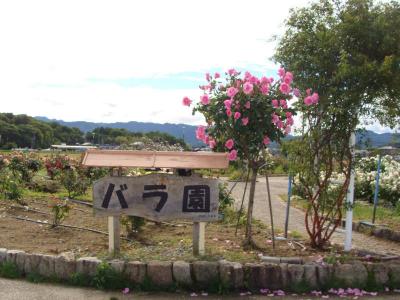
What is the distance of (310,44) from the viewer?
22.8ft

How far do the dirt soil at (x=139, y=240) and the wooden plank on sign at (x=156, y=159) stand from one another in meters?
1.18

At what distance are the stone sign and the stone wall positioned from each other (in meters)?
0.78

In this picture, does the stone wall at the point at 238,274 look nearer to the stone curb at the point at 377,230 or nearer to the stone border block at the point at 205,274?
the stone border block at the point at 205,274

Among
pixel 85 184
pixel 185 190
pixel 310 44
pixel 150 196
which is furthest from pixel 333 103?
pixel 85 184

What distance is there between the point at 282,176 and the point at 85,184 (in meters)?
14.7

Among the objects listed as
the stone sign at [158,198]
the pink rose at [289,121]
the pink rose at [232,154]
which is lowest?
the stone sign at [158,198]

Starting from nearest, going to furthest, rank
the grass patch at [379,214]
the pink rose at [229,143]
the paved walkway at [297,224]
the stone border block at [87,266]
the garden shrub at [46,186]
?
the stone border block at [87,266] → the pink rose at [229,143] → the paved walkway at [297,224] → the grass patch at [379,214] → the garden shrub at [46,186]

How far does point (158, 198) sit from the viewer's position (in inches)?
259

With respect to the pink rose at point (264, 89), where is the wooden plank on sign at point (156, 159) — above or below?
below

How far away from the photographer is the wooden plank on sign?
6.45 m

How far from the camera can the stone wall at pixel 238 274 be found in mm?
5805

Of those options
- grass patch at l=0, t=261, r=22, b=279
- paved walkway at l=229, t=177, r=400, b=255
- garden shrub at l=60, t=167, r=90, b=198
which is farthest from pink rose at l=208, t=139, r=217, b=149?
garden shrub at l=60, t=167, r=90, b=198

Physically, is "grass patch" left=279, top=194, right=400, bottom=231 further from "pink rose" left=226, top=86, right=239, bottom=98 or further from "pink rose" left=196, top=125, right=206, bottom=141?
"pink rose" left=226, top=86, right=239, bottom=98

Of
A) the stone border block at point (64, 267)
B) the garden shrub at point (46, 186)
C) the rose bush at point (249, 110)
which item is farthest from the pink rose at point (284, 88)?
the garden shrub at point (46, 186)
